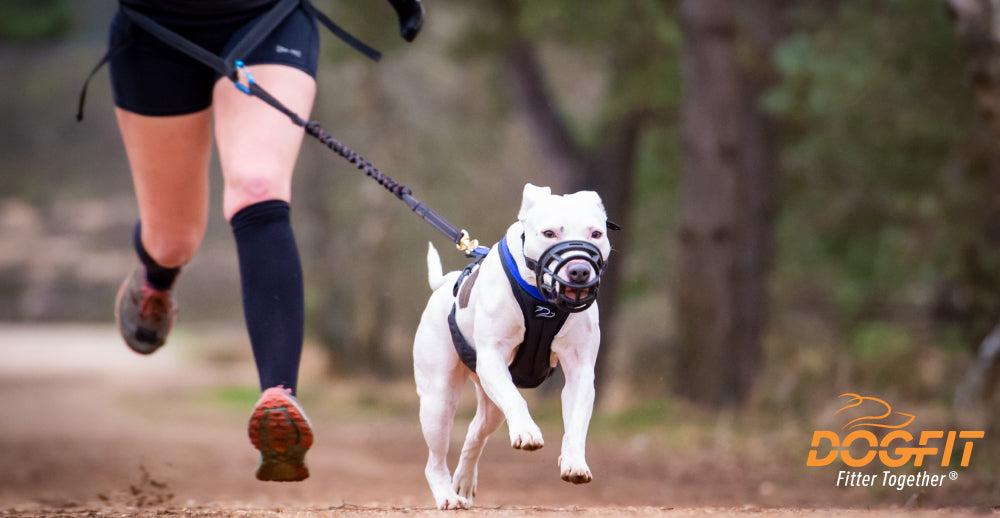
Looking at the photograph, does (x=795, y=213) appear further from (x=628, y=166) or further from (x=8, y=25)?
(x=8, y=25)

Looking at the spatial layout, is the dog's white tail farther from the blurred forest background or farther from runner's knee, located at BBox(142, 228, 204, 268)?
the blurred forest background

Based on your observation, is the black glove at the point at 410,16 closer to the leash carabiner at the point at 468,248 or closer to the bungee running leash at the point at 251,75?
the bungee running leash at the point at 251,75

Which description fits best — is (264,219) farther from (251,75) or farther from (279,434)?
(279,434)

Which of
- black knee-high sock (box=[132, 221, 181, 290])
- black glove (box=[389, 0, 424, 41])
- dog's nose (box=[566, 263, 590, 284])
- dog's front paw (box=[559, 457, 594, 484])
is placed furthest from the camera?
black knee-high sock (box=[132, 221, 181, 290])

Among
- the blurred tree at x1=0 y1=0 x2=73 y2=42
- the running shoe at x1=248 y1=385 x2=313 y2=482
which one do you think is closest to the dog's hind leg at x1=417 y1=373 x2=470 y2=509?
the running shoe at x1=248 y1=385 x2=313 y2=482

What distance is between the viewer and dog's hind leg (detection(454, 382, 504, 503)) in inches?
146

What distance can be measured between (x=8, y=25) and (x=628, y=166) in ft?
39.9

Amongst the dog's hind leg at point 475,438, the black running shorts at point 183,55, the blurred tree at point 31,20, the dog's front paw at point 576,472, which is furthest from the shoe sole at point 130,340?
the blurred tree at point 31,20

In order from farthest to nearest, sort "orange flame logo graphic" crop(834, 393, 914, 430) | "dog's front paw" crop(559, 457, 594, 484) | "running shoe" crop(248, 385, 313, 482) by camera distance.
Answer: "orange flame logo graphic" crop(834, 393, 914, 430), "running shoe" crop(248, 385, 313, 482), "dog's front paw" crop(559, 457, 594, 484)

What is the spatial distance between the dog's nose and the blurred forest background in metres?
5.45

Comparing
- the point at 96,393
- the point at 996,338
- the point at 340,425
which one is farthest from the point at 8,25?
the point at 996,338

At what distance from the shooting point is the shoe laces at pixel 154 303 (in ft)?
16.0

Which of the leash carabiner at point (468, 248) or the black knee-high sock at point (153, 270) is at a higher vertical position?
the black knee-high sock at point (153, 270)

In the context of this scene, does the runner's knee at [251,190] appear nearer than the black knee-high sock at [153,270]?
Yes
